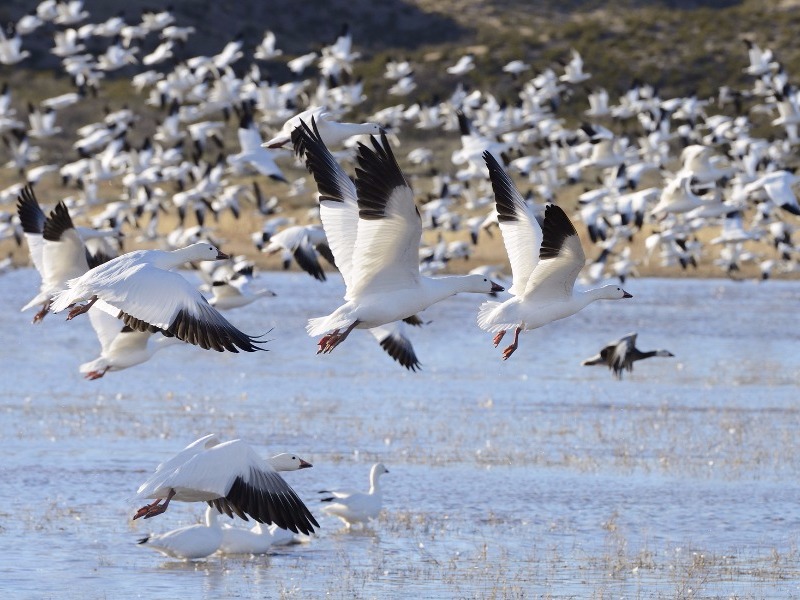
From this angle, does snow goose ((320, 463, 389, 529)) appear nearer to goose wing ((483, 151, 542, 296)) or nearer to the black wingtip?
goose wing ((483, 151, 542, 296))

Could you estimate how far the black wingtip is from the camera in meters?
9.73

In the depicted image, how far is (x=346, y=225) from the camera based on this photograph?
9.80 m

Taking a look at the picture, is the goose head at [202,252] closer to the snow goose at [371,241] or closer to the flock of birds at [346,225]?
the flock of birds at [346,225]

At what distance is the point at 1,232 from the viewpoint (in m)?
27.2

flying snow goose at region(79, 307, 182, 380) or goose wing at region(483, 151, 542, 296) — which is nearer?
goose wing at region(483, 151, 542, 296)

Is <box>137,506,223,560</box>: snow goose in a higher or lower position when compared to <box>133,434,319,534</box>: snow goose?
lower

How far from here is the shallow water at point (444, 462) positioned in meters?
10.0

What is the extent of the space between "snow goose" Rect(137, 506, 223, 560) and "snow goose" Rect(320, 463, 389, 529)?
1069mm

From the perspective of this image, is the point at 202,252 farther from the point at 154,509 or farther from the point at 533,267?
the point at 154,509

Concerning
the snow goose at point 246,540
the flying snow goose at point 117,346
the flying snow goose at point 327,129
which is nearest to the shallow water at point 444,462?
the snow goose at point 246,540

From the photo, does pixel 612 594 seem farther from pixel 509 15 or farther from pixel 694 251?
pixel 509 15

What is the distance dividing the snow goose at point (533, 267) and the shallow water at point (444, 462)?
1.48 metres

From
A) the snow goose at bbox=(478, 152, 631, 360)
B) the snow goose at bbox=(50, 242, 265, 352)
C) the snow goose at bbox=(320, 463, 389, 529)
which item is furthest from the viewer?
the snow goose at bbox=(320, 463, 389, 529)

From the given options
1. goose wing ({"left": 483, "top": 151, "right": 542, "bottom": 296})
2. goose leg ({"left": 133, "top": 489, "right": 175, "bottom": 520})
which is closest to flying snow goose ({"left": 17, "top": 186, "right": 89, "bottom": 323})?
goose wing ({"left": 483, "top": 151, "right": 542, "bottom": 296})
